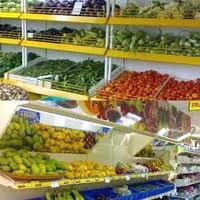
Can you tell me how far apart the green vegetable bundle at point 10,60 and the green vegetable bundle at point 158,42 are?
1822 mm

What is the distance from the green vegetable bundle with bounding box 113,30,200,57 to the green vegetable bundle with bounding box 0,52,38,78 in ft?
5.98

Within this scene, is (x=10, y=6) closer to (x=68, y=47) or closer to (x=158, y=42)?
(x=68, y=47)

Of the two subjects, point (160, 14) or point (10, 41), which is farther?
point (10, 41)

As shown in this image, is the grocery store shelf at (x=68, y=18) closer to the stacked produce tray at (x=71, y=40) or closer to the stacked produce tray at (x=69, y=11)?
the stacked produce tray at (x=69, y=11)

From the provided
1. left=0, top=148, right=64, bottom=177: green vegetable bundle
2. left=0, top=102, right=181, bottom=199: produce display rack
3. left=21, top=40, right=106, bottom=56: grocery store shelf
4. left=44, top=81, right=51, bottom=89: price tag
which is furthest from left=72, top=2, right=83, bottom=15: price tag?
left=0, top=148, right=64, bottom=177: green vegetable bundle

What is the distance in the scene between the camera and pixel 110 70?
512cm

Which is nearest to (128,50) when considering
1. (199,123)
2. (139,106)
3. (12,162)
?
(199,123)

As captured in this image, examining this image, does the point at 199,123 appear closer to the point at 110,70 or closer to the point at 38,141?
the point at 38,141

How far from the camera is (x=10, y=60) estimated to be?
243 inches

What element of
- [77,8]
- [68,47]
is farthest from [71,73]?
[77,8]

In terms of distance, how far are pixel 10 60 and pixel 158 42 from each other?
2.48m

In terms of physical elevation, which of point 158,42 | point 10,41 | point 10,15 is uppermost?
point 10,15

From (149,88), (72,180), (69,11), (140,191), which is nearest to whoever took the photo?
(72,180)

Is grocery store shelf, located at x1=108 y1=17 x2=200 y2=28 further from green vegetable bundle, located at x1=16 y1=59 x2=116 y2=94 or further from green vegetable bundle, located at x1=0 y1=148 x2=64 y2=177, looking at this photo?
green vegetable bundle, located at x1=0 y1=148 x2=64 y2=177
